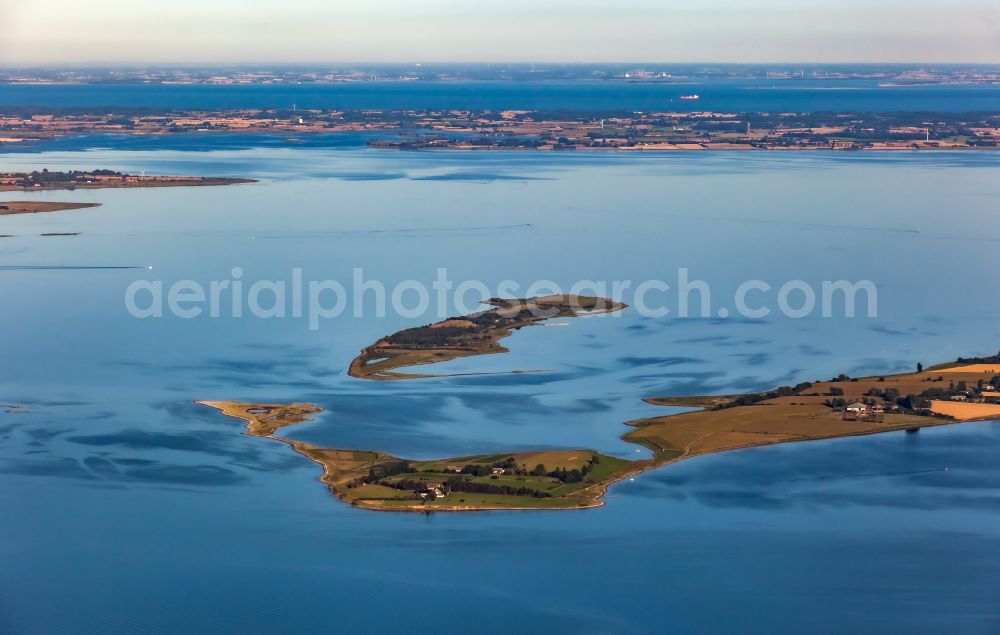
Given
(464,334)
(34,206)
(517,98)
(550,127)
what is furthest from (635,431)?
(517,98)

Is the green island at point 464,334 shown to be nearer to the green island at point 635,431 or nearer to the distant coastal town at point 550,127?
the green island at point 635,431

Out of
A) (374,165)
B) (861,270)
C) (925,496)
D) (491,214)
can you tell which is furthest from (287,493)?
(374,165)

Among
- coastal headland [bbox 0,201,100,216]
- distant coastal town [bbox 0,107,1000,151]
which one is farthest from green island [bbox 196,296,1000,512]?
distant coastal town [bbox 0,107,1000,151]

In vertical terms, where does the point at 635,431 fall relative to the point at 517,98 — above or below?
below

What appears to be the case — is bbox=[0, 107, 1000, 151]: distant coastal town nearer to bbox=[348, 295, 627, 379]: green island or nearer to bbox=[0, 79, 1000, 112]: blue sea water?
bbox=[0, 79, 1000, 112]: blue sea water

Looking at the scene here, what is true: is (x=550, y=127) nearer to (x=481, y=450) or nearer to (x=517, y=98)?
(x=517, y=98)

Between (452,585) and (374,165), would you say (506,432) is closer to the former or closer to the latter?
(452,585)

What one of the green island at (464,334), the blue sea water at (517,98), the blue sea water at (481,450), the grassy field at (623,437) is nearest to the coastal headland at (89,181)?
the blue sea water at (481,450)
